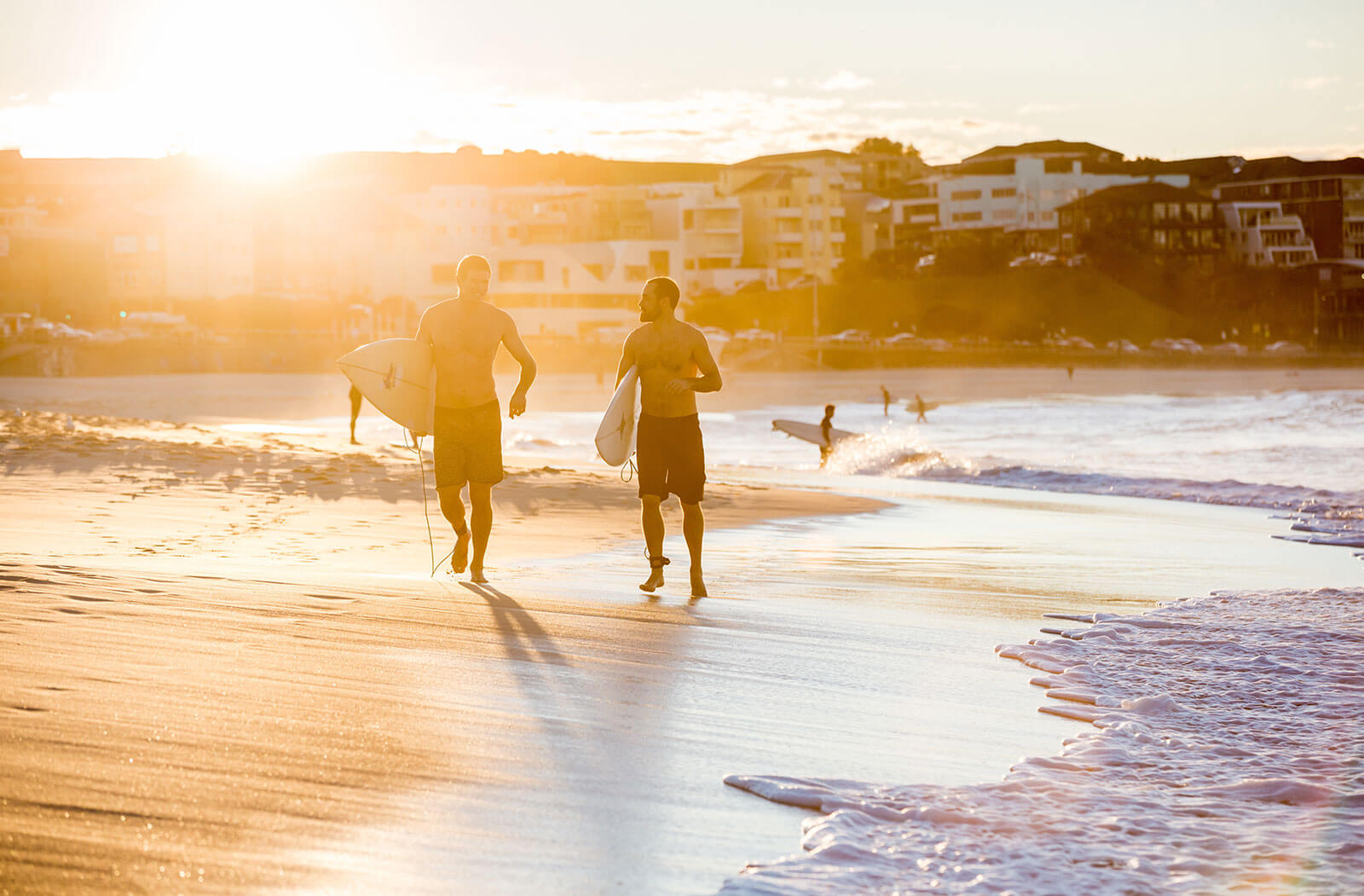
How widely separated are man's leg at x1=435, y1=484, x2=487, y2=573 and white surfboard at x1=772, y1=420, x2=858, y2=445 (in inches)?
772

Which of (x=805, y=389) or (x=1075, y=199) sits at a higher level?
(x=1075, y=199)

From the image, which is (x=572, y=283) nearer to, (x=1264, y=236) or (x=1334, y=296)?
(x=1264, y=236)

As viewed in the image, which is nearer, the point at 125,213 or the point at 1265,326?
the point at 125,213

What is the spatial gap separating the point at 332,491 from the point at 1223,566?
833 centimetres

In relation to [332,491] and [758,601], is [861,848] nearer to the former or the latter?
[758,601]

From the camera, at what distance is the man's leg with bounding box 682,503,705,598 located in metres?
7.20

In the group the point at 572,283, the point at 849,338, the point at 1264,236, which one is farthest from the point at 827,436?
the point at 1264,236

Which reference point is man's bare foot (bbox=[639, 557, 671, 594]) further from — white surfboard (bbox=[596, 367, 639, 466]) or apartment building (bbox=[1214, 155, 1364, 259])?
apartment building (bbox=[1214, 155, 1364, 259])

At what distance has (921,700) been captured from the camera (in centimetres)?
492

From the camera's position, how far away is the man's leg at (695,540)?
720cm

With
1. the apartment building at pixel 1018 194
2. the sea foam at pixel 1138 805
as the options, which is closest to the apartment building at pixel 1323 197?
the apartment building at pixel 1018 194

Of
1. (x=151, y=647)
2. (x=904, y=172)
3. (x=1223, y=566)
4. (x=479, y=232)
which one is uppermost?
(x=904, y=172)

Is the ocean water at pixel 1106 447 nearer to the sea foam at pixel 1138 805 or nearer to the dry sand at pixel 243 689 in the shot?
the sea foam at pixel 1138 805

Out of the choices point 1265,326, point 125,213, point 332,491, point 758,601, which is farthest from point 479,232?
point 758,601
